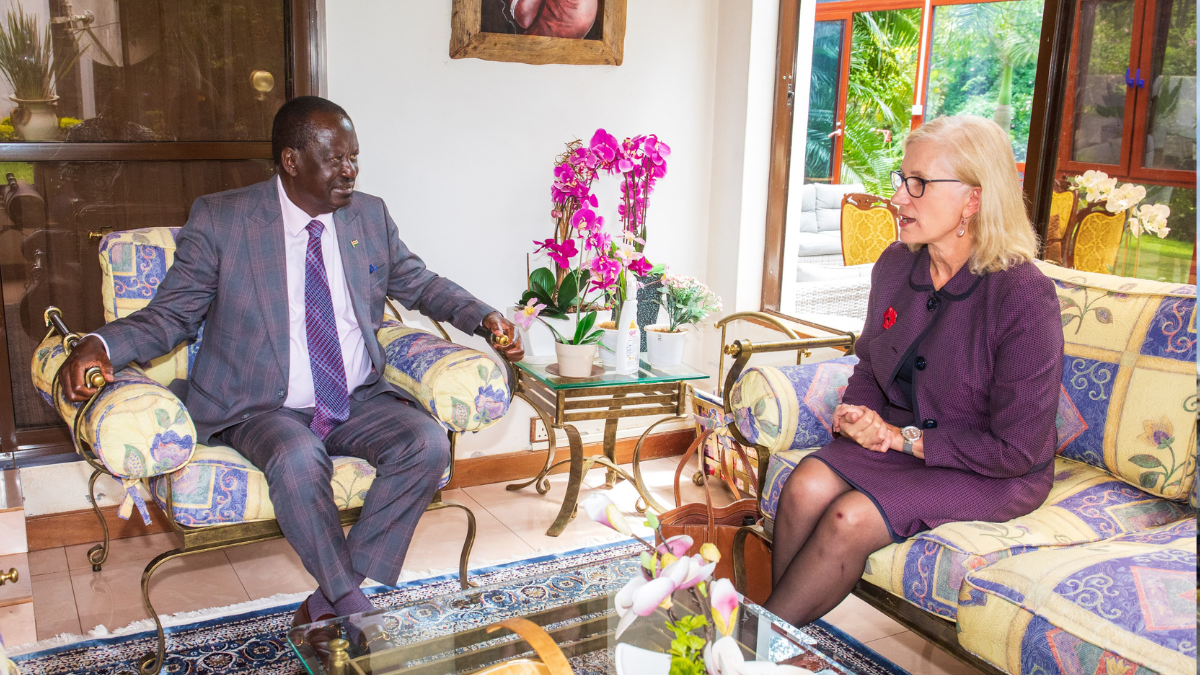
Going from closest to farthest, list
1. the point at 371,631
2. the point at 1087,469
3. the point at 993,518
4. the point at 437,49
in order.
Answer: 1. the point at 371,631
2. the point at 993,518
3. the point at 1087,469
4. the point at 437,49

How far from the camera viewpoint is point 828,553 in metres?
1.99

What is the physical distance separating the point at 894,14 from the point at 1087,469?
80.7 inches

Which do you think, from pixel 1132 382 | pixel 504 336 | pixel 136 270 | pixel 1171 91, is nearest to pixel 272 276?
pixel 136 270

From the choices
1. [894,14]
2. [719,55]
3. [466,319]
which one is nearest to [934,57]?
[894,14]

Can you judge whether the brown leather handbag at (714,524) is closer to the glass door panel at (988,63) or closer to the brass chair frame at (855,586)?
the brass chair frame at (855,586)

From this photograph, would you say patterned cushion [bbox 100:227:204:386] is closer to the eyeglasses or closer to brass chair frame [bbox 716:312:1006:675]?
brass chair frame [bbox 716:312:1006:675]

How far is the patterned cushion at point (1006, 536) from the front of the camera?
1.85 metres

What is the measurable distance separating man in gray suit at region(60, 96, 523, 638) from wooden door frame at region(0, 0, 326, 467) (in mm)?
717

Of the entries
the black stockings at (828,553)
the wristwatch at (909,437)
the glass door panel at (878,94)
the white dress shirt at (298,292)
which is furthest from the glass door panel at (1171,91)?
the white dress shirt at (298,292)

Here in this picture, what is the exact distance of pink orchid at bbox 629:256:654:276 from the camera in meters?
2.92

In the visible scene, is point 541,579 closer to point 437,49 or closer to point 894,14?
→ point 437,49

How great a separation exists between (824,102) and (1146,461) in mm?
2040

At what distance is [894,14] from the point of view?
3537mm

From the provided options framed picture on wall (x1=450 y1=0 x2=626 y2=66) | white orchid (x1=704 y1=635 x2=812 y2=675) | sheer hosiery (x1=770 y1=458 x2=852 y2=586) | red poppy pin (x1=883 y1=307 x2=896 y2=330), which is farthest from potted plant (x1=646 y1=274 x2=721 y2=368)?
white orchid (x1=704 y1=635 x2=812 y2=675)
